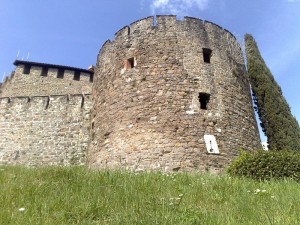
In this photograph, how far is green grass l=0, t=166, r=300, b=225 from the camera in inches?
158

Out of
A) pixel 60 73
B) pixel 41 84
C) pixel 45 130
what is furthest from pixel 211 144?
pixel 60 73

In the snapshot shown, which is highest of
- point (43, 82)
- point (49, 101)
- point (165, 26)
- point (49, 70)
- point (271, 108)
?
point (49, 70)

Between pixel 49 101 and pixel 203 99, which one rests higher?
pixel 49 101

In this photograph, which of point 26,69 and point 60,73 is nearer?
point 26,69

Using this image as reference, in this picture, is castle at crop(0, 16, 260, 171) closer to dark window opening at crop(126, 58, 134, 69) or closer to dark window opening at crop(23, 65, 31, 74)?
dark window opening at crop(126, 58, 134, 69)

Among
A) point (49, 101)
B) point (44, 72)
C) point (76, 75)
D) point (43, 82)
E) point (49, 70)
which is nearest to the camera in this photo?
point (49, 101)

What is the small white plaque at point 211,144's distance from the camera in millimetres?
9945

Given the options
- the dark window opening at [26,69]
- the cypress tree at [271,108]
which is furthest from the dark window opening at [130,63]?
the dark window opening at [26,69]

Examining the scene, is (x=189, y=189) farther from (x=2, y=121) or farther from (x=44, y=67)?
(x=44, y=67)

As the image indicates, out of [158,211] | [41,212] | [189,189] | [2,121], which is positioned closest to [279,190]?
[189,189]

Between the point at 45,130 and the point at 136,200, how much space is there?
10.6 metres

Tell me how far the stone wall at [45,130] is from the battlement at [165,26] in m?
3.92

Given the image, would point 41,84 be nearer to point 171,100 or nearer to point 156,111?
point 156,111

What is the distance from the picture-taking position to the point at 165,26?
12062 mm
